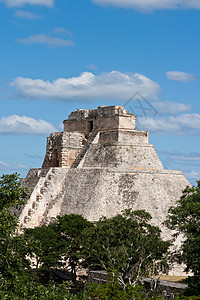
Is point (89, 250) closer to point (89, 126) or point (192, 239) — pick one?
point (192, 239)

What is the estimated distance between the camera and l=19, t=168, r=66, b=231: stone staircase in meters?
37.2

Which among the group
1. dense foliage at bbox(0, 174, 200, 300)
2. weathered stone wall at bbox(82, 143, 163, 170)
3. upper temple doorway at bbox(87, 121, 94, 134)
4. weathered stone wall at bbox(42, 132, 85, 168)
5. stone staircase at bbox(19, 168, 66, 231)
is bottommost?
dense foliage at bbox(0, 174, 200, 300)

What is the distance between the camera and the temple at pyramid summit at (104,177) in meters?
36.1

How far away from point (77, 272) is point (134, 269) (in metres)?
9.30

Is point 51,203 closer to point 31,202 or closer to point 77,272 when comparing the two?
point 31,202

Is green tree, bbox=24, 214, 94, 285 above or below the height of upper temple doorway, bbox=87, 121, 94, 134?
Answer: below

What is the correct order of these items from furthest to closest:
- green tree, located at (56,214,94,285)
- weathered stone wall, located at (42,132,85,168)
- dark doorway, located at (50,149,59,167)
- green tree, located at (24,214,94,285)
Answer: dark doorway, located at (50,149,59,167) < weathered stone wall, located at (42,132,85,168) < green tree, located at (56,214,94,285) < green tree, located at (24,214,94,285)

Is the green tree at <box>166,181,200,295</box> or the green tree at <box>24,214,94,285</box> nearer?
the green tree at <box>166,181,200,295</box>

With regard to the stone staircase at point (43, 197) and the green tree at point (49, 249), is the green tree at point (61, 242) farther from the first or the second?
the stone staircase at point (43, 197)

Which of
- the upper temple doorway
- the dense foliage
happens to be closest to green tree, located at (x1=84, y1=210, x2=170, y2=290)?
the dense foliage

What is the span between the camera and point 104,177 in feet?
122

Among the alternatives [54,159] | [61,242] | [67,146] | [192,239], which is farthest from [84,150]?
[192,239]

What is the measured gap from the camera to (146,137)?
40969 millimetres

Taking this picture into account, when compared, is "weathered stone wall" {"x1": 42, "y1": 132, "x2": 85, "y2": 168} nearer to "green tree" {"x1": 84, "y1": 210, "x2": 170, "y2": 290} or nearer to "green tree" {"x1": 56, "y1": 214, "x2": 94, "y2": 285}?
"green tree" {"x1": 56, "y1": 214, "x2": 94, "y2": 285}
